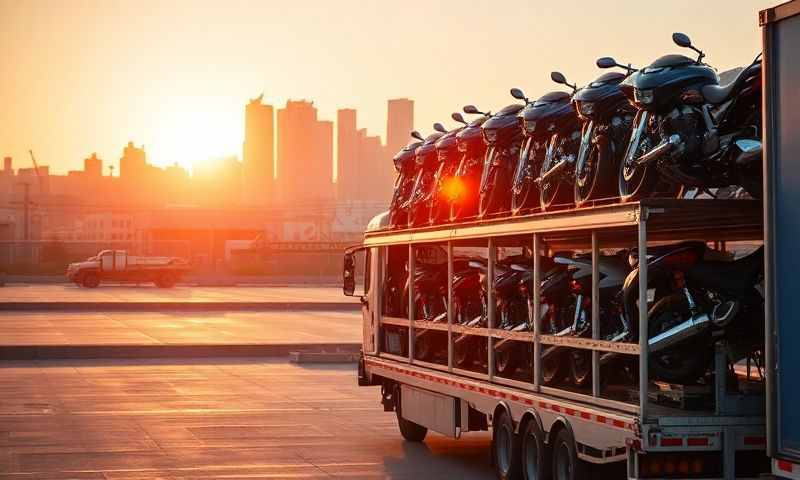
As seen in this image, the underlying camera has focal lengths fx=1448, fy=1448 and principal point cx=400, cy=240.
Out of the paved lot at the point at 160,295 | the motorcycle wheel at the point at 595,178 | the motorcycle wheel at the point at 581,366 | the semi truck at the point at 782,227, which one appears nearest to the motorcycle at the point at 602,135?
the motorcycle wheel at the point at 595,178

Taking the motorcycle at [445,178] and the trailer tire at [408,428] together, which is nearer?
the motorcycle at [445,178]

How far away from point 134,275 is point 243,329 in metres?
42.3

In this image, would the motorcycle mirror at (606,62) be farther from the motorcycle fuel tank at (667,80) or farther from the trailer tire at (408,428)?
the trailer tire at (408,428)

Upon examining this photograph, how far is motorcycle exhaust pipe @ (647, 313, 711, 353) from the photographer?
11188 mm

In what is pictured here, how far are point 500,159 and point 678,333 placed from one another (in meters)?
5.20

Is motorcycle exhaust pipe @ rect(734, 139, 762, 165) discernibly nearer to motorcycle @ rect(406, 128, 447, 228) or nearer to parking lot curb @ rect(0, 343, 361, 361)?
motorcycle @ rect(406, 128, 447, 228)

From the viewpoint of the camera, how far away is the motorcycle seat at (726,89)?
1118 centimetres

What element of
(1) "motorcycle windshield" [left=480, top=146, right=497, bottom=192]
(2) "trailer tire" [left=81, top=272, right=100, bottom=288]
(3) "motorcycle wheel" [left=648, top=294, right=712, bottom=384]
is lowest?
(3) "motorcycle wheel" [left=648, top=294, right=712, bottom=384]

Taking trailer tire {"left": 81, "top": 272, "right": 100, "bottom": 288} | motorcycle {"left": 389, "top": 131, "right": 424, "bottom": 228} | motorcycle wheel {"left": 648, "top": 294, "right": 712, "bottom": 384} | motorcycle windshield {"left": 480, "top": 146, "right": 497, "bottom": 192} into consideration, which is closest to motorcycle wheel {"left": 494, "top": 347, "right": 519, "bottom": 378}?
motorcycle windshield {"left": 480, "top": 146, "right": 497, "bottom": 192}

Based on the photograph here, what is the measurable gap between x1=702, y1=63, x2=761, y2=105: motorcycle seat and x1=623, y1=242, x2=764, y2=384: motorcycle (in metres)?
1.22

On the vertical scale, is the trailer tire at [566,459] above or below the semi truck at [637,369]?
below

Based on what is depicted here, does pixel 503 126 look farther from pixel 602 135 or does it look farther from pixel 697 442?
pixel 697 442

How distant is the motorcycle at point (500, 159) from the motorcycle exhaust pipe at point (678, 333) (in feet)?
15.4

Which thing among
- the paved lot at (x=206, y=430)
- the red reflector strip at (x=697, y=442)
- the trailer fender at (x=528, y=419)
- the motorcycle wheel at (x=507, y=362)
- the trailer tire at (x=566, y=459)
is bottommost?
the paved lot at (x=206, y=430)
